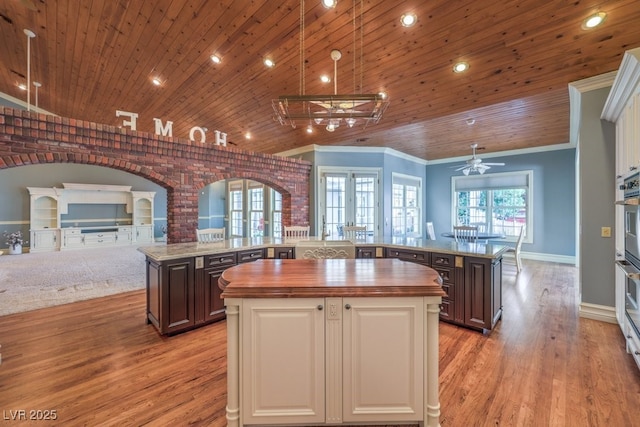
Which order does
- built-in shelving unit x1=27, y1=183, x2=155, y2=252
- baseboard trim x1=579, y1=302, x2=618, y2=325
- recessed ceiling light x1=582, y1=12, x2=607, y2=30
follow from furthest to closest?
built-in shelving unit x1=27, y1=183, x2=155, y2=252 → baseboard trim x1=579, y1=302, x2=618, y2=325 → recessed ceiling light x1=582, y1=12, x2=607, y2=30

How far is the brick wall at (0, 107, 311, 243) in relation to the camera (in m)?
2.97

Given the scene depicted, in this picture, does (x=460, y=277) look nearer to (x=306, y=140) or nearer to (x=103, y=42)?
(x=306, y=140)

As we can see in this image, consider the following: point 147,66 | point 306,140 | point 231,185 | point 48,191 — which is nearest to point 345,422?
point 147,66

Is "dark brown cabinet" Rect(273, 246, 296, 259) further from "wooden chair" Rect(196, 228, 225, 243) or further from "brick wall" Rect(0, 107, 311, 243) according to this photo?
"brick wall" Rect(0, 107, 311, 243)

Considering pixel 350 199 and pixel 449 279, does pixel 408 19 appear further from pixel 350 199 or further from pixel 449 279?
pixel 350 199

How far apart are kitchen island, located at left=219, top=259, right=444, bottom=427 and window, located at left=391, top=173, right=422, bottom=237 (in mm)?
5463

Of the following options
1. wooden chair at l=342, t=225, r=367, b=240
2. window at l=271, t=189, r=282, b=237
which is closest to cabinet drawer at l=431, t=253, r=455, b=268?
wooden chair at l=342, t=225, r=367, b=240

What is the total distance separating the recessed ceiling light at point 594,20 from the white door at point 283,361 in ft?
11.3

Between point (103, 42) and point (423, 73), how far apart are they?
13.9ft

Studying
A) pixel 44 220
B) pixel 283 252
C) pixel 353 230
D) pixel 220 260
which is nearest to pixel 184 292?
pixel 220 260

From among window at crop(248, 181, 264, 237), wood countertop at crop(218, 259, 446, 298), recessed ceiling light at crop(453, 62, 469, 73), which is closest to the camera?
wood countertop at crop(218, 259, 446, 298)

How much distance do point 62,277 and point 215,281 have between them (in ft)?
13.3

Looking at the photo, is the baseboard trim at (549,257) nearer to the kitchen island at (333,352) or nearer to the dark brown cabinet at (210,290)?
the kitchen island at (333,352)

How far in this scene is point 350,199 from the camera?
6.52 m
